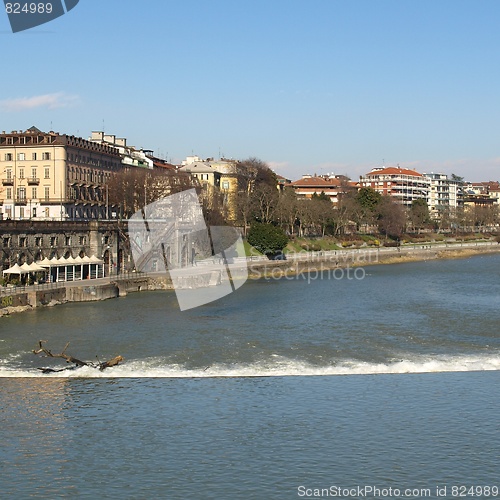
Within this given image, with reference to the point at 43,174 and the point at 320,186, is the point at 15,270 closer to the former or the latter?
the point at 43,174

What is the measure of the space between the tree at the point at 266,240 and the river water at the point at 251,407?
39750 millimetres

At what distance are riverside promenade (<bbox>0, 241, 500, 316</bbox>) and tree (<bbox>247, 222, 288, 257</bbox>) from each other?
130 cm

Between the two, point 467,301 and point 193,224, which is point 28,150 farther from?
point 467,301

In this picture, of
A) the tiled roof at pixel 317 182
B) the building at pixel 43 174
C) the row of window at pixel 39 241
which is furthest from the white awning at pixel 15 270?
the tiled roof at pixel 317 182

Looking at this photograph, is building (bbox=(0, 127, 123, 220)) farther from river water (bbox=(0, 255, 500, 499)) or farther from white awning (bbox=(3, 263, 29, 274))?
river water (bbox=(0, 255, 500, 499))

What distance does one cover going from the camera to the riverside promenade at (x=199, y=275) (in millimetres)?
49594

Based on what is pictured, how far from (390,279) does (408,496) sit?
59.4 m

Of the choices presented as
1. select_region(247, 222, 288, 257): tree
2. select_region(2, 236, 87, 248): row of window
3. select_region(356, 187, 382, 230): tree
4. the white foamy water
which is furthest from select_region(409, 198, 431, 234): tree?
the white foamy water

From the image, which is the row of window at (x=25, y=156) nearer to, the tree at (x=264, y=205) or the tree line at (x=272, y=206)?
the tree line at (x=272, y=206)

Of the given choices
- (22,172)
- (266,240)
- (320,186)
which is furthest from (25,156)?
(320,186)

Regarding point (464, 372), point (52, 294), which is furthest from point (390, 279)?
point (464, 372)

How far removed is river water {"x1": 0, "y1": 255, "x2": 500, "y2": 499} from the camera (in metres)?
20.8

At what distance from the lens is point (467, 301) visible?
5653 cm

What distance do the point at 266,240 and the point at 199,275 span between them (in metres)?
24.5
